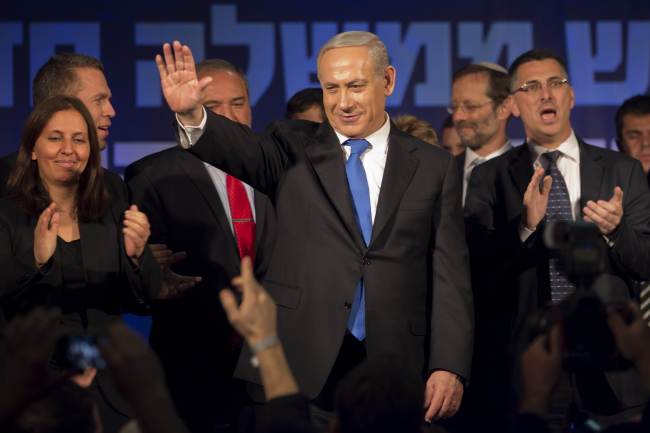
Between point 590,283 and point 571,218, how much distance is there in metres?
1.72

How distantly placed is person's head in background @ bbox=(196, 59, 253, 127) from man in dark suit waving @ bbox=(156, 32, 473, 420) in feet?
2.98

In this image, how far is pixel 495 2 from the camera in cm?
651

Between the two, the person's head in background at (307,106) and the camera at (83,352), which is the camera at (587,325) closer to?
the camera at (83,352)

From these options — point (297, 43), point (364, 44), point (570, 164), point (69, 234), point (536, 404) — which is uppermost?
point (297, 43)

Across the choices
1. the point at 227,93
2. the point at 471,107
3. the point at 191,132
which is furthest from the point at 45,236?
the point at 471,107

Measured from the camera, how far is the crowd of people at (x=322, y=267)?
2.49 meters

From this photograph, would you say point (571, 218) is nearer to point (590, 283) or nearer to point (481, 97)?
point (481, 97)

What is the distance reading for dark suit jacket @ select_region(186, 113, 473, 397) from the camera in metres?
3.77

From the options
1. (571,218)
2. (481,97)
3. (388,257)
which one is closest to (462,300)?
(388,257)

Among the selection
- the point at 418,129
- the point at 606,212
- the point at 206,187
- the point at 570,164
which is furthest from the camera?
the point at 418,129

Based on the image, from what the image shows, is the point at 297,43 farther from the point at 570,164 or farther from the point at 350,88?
the point at 350,88

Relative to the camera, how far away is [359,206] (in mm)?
3887

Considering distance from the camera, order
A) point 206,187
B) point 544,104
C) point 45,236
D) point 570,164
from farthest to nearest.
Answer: point 544,104, point 570,164, point 206,187, point 45,236

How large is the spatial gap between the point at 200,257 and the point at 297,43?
2.28 meters
